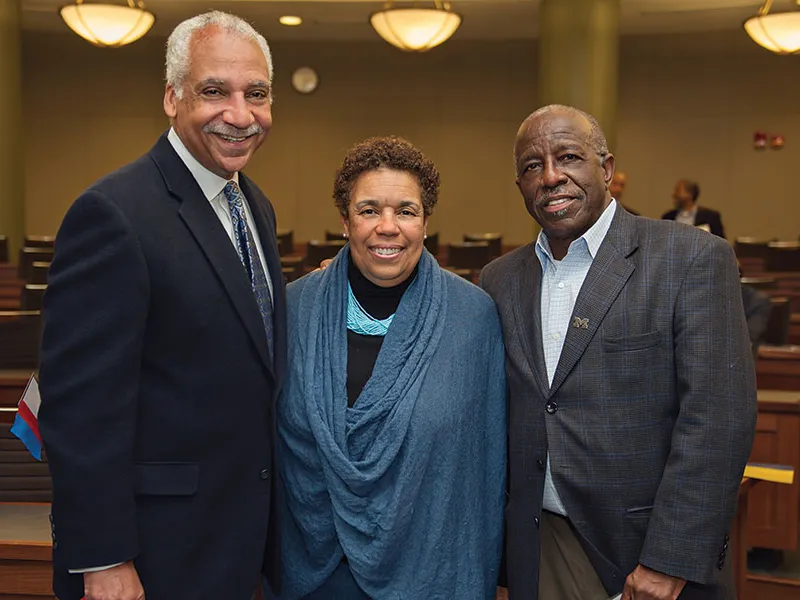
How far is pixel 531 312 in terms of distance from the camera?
190 cm

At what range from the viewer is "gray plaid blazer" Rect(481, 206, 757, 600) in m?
1.72

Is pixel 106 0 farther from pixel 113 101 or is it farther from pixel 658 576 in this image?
pixel 658 576

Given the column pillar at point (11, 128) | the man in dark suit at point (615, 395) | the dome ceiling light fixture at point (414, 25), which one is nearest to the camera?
the man in dark suit at point (615, 395)

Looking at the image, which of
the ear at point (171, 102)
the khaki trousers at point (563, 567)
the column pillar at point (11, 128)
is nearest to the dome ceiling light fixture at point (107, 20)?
the column pillar at point (11, 128)

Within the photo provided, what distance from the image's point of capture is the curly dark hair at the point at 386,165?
6.21 feet

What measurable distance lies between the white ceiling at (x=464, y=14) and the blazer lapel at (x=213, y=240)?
8728 millimetres

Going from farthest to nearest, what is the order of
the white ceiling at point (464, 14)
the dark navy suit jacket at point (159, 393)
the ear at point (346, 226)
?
the white ceiling at point (464, 14)
the ear at point (346, 226)
the dark navy suit jacket at point (159, 393)

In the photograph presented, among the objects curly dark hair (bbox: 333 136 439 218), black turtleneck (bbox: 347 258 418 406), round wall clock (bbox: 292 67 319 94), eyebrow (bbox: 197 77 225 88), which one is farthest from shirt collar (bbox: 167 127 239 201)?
round wall clock (bbox: 292 67 319 94)

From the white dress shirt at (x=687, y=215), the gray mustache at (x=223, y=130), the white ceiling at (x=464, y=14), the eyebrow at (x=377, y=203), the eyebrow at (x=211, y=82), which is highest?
the white ceiling at (x=464, y=14)

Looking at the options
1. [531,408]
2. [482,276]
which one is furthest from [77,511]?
[482,276]

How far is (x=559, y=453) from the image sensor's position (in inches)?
70.7

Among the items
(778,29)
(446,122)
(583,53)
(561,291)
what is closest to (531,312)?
(561,291)

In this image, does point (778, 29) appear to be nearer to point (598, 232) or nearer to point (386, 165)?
point (598, 232)

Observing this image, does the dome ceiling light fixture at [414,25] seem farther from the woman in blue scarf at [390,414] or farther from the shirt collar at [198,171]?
the shirt collar at [198,171]
